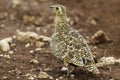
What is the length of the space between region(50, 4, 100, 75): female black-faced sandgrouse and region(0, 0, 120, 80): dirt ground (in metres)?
0.32

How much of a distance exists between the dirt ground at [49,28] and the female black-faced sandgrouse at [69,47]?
0.32 meters

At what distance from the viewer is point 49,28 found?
1031cm

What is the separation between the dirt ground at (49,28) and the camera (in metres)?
7.20

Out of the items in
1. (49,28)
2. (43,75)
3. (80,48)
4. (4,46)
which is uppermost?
(49,28)

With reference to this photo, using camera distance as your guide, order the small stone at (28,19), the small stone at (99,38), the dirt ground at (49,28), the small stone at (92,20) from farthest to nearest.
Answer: the small stone at (92,20)
the small stone at (28,19)
the small stone at (99,38)
the dirt ground at (49,28)

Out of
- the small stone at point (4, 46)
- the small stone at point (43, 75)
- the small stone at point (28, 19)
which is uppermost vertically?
the small stone at point (28, 19)

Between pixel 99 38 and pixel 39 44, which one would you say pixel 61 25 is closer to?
pixel 39 44

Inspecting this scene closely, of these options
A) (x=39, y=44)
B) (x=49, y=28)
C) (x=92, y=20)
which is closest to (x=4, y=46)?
(x=39, y=44)

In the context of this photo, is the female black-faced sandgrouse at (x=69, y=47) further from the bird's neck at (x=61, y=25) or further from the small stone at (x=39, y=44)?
the small stone at (x=39, y=44)

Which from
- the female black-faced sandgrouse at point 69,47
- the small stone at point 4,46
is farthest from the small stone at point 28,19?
the female black-faced sandgrouse at point 69,47

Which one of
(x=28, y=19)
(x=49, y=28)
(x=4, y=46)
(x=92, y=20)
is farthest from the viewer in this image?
(x=92, y=20)

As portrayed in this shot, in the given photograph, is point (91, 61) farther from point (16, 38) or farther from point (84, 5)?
point (84, 5)

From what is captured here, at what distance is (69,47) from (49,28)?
338cm

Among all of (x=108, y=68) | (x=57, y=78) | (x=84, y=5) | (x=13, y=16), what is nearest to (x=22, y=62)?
(x=57, y=78)
